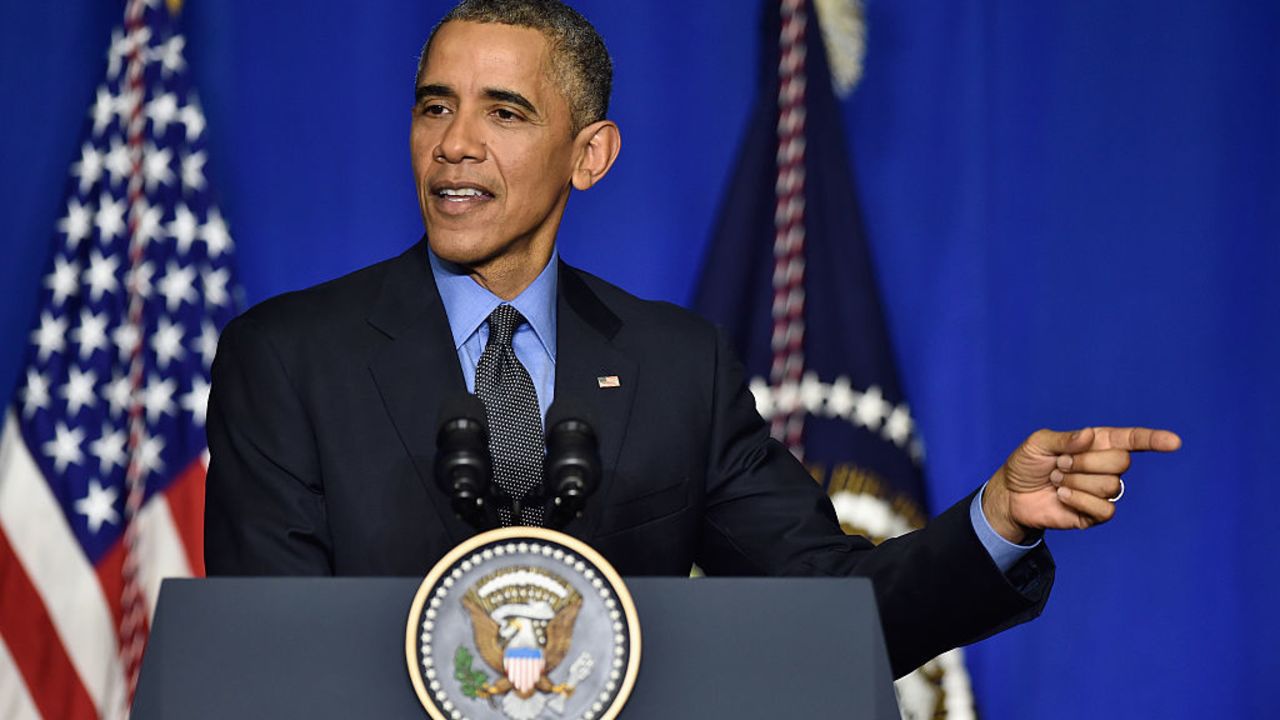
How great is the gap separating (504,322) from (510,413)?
0.18m

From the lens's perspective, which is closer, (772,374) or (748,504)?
(748,504)

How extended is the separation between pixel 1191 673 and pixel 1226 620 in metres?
0.14

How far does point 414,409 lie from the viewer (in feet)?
6.43

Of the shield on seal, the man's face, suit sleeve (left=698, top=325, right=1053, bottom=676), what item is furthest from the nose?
the shield on seal

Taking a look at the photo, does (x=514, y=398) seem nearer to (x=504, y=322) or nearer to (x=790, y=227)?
(x=504, y=322)

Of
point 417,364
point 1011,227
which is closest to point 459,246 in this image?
point 417,364

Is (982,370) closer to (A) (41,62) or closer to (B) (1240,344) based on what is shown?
(B) (1240,344)

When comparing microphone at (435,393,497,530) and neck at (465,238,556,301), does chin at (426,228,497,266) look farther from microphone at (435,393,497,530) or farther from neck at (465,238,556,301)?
microphone at (435,393,497,530)

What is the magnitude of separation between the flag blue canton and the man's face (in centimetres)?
128

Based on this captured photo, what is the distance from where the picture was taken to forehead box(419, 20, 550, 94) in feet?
6.81

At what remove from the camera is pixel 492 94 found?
6.85 feet

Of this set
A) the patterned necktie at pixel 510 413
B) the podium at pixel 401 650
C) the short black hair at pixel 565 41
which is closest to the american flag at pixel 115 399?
the short black hair at pixel 565 41

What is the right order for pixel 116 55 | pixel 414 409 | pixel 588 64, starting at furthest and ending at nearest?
pixel 116 55 → pixel 588 64 → pixel 414 409

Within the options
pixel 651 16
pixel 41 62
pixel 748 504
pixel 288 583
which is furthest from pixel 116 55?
pixel 288 583
